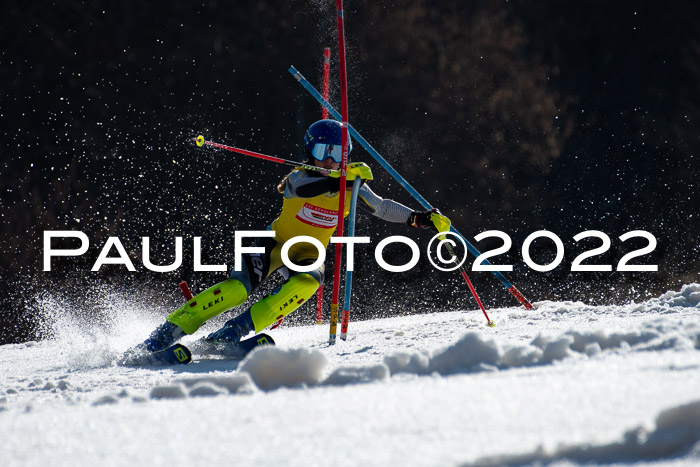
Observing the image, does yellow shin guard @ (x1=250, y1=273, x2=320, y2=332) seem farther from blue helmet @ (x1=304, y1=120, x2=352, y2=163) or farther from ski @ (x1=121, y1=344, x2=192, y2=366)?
blue helmet @ (x1=304, y1=120, x2=352, y2=163)

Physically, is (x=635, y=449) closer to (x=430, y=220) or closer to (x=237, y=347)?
(x=237, y=347)

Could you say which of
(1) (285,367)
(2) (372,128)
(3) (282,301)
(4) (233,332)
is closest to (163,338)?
(4) (233,332)

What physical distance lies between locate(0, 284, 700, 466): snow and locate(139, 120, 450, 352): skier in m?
0.83

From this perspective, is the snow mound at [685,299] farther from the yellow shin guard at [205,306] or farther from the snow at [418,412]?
the yellow shin guard at [205,306]

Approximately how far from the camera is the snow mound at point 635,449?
1.04 metres

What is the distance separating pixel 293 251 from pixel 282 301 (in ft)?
1.28

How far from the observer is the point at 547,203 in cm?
1162

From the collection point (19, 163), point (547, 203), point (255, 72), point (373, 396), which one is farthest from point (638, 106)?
point (373, 396)

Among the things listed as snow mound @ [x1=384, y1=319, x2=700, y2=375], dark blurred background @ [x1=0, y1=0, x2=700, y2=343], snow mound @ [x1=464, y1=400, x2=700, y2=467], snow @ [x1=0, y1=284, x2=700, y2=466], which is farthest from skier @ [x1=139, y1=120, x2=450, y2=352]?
dark blurred background @ [x1=0, y1=0, x2=700, y2=343]

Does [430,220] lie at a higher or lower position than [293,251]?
higher

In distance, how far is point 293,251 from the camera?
3.63m

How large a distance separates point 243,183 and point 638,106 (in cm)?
688

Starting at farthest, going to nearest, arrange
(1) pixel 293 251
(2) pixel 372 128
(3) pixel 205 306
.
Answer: (2) pixel 372 128
(1) pixel 293 251
(3) pixel 205 306

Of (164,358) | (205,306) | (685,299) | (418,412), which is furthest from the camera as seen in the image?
(685,299)
